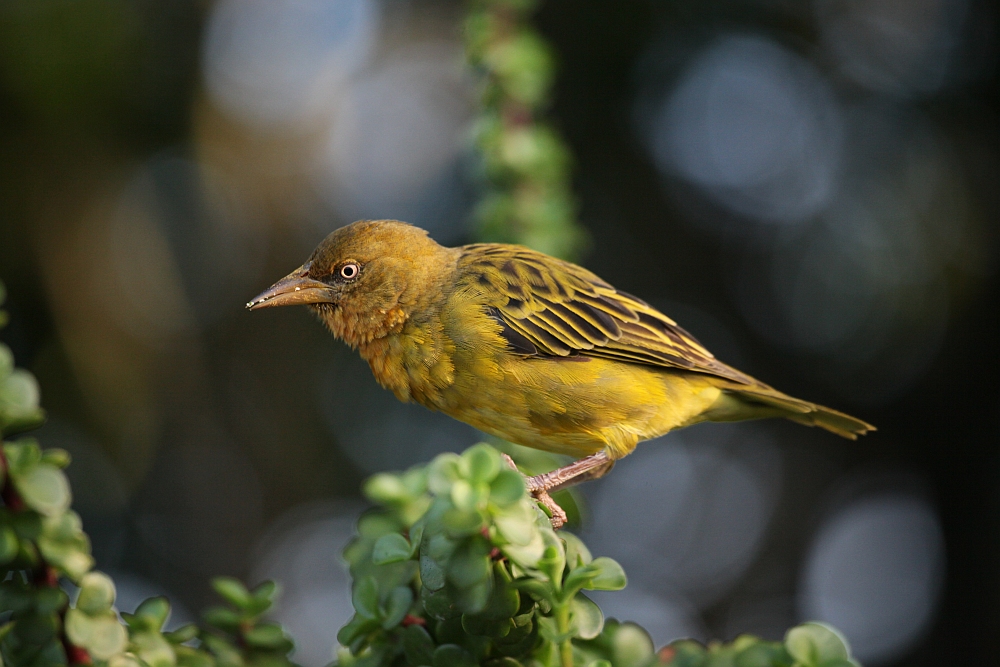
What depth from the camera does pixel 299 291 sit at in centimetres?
317

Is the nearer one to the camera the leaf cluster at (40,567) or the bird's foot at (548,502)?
the leaf cluster at (40,567)

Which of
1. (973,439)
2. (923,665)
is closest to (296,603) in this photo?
(923,665)

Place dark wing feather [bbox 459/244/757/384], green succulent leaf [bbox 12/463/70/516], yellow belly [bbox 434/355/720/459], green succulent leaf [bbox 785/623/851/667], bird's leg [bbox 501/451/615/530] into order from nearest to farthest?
1. green succulent leaf [bbox 12/463/70/516]
2. green succulent leaf [bbox 785/623/851/667]
3. bird's leg [bbox 501/451/615/530]
4. yellow belly [bbox 434/355/720/459]
5. dark wing feather [bbox 459/244/757/384]

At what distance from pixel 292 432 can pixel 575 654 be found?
5.41 metres

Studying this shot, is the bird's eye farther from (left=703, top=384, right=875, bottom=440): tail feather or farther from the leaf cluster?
the leaf cluster

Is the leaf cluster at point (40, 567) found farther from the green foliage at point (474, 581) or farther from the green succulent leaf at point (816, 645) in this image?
the green succulent leaf at point (816, 645)

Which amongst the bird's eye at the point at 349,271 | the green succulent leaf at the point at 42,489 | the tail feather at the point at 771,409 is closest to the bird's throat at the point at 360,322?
the bird's eye at the point at 349,271

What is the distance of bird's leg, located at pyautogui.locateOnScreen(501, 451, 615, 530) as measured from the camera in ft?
7.40

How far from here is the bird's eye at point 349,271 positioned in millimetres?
3217

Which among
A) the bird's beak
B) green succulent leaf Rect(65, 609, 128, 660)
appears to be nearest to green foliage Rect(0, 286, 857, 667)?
green succulent leaf Rect(65, 609, 128, 660)

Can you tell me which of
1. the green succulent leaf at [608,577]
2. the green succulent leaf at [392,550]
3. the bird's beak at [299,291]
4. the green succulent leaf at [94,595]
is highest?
the green succulent leaf at [608,577]

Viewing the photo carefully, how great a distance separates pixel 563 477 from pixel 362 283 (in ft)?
3.48

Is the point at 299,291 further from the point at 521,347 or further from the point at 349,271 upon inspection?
the point at 521,347

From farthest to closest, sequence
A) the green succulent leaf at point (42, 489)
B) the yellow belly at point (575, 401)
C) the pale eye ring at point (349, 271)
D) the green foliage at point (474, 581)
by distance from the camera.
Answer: the pale eye ring at point (349, 271) → the yellow belly at point (575, 401) → the green succulent leaf at point (42, 489) → the green foliage at point (474, 581)
